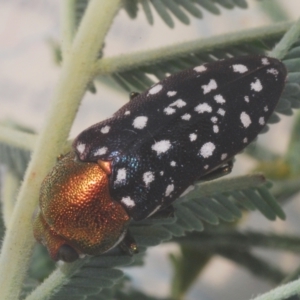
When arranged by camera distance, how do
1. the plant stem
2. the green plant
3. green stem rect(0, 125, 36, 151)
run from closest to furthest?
the green plant, green stem rect(0, 125, 36, 151), the plant stem

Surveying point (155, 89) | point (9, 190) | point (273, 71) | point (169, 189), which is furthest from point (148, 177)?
point (9, 190)

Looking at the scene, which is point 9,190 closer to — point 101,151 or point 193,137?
point 101,151

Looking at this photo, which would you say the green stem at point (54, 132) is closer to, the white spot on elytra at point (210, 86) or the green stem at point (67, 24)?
the green stem at point (67, 24)

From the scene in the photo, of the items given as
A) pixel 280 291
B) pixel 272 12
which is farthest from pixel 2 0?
pixel 280 291

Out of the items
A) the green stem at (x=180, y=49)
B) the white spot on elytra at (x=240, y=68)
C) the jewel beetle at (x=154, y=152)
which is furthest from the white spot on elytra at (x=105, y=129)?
the white spot on elytra at (x=240, y=68)

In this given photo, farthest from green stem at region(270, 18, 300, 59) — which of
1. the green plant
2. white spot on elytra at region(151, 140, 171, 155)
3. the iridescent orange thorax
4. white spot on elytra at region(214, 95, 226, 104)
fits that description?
the iridescent orange thorax

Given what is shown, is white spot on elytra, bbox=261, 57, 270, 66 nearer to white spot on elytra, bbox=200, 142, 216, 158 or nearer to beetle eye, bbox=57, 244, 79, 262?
white spot on elytra, bbox=200, 142, 216, 158
